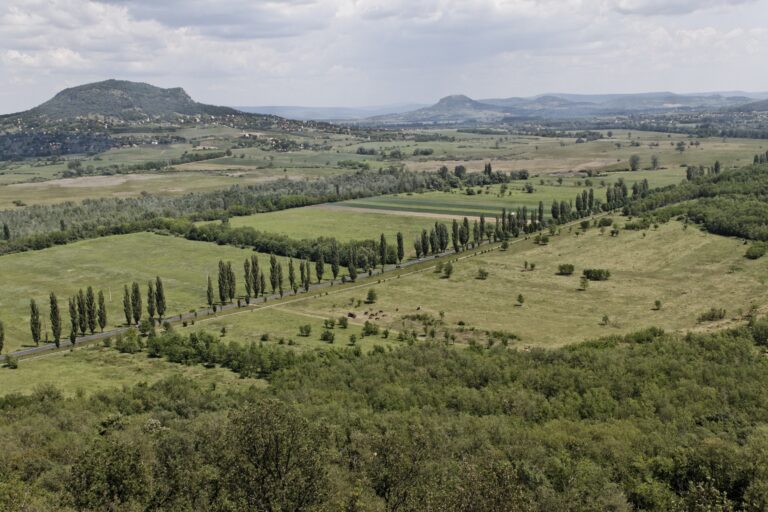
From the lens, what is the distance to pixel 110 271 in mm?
154875

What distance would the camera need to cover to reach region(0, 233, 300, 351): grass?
128125 mm

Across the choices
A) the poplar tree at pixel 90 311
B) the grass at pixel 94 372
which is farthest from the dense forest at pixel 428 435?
the poplar tree at pixel 90 311

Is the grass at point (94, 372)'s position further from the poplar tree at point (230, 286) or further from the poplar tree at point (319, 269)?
the poplar tree at point (319, 269)

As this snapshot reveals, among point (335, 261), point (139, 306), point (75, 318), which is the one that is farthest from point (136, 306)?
point (335, 261)

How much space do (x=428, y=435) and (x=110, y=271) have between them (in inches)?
4845

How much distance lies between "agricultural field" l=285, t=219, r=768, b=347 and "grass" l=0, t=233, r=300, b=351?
1254 inches

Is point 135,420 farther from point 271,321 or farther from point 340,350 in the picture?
point 271,321

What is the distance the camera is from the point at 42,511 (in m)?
37.3

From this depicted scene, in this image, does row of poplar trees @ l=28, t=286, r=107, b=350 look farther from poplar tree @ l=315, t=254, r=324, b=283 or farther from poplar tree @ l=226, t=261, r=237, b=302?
poplar tree @ l=315, t=254, r=324, b=283

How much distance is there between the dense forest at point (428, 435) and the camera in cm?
4134

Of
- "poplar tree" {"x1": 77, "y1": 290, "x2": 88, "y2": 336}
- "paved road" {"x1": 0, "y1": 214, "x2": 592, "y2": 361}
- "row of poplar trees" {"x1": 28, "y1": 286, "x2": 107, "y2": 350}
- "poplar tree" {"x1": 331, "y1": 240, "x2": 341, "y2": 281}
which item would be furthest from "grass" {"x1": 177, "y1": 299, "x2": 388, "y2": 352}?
"poplar tree" {"x1": 331, "y1": 240, "x2": 341, "y2": 281}

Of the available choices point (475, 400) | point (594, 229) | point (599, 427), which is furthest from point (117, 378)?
point (594, 229)

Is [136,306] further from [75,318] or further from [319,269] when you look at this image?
[319,269]

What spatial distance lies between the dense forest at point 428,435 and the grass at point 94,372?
5868 millimetres
